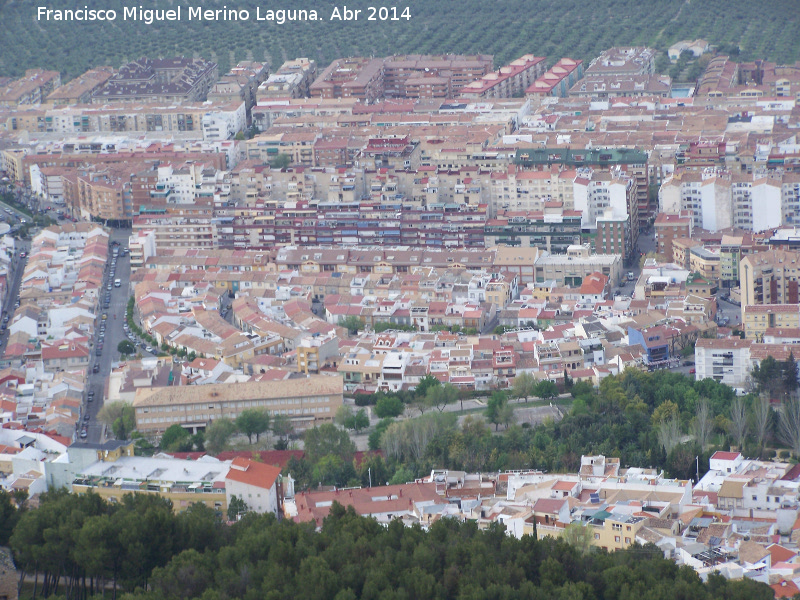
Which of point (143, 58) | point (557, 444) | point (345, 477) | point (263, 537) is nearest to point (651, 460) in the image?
point (557, 444)

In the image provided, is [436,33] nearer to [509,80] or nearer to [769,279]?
[509,80]

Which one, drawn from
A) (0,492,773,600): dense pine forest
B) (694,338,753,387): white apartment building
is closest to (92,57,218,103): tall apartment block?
(694,338,753,387): white apartment building

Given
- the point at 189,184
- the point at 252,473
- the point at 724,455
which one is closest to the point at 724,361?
the point at 724,455

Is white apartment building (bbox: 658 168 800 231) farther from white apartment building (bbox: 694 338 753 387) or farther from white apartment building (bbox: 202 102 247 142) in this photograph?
white apartment building (bbox: 202 102 247 142)

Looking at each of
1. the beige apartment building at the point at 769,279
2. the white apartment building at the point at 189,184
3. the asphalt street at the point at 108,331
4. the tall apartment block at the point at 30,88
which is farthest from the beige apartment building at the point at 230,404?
the tall apartment block at the point at 30,88

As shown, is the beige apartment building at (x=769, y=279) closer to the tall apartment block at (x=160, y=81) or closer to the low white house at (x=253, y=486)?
the low white house at (x=253, y=486)

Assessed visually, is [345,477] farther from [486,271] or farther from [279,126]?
[279,126]
